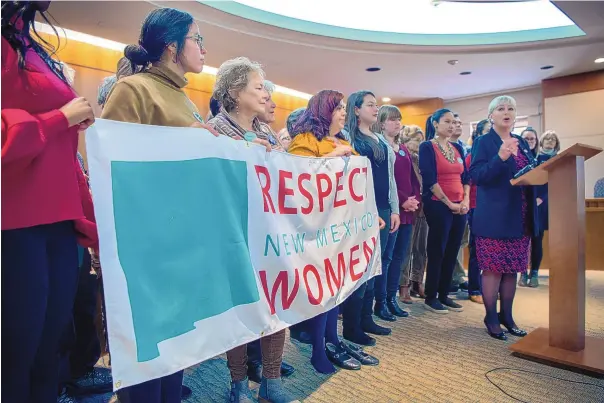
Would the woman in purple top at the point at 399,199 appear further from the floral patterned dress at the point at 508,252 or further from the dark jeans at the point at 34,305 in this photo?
the dark jeans at the point at 34,305

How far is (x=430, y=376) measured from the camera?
2.03m

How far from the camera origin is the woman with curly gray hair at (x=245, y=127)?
64.6 inches

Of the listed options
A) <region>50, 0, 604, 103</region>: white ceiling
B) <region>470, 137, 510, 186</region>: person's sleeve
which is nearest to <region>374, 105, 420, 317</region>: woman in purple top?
<region>470, 137, 510, 186</region>: person's sleeve

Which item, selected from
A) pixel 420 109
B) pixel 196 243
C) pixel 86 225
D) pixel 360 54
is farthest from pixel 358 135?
pixel 420 109

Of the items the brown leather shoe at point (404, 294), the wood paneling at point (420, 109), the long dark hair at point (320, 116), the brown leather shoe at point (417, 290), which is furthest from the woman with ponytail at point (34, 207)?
the wood paneling at point (420, 109)

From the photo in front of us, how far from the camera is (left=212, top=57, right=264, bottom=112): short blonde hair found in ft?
5.68

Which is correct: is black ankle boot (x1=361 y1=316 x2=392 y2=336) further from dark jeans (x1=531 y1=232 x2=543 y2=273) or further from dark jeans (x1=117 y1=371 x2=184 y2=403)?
dark jeans (x1=531 y1=232 x2=543 y2=273)

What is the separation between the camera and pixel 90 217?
120 centimetres

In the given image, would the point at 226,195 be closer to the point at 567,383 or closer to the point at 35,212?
the point at 35,212

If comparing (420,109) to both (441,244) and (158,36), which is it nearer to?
(441,244)

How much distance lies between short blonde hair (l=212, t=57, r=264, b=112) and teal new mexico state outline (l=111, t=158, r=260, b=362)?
0.44 meters

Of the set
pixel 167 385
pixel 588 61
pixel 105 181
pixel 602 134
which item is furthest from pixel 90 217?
pixel 602 134

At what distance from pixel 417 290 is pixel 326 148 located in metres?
2.19

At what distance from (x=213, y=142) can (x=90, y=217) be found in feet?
1.39
